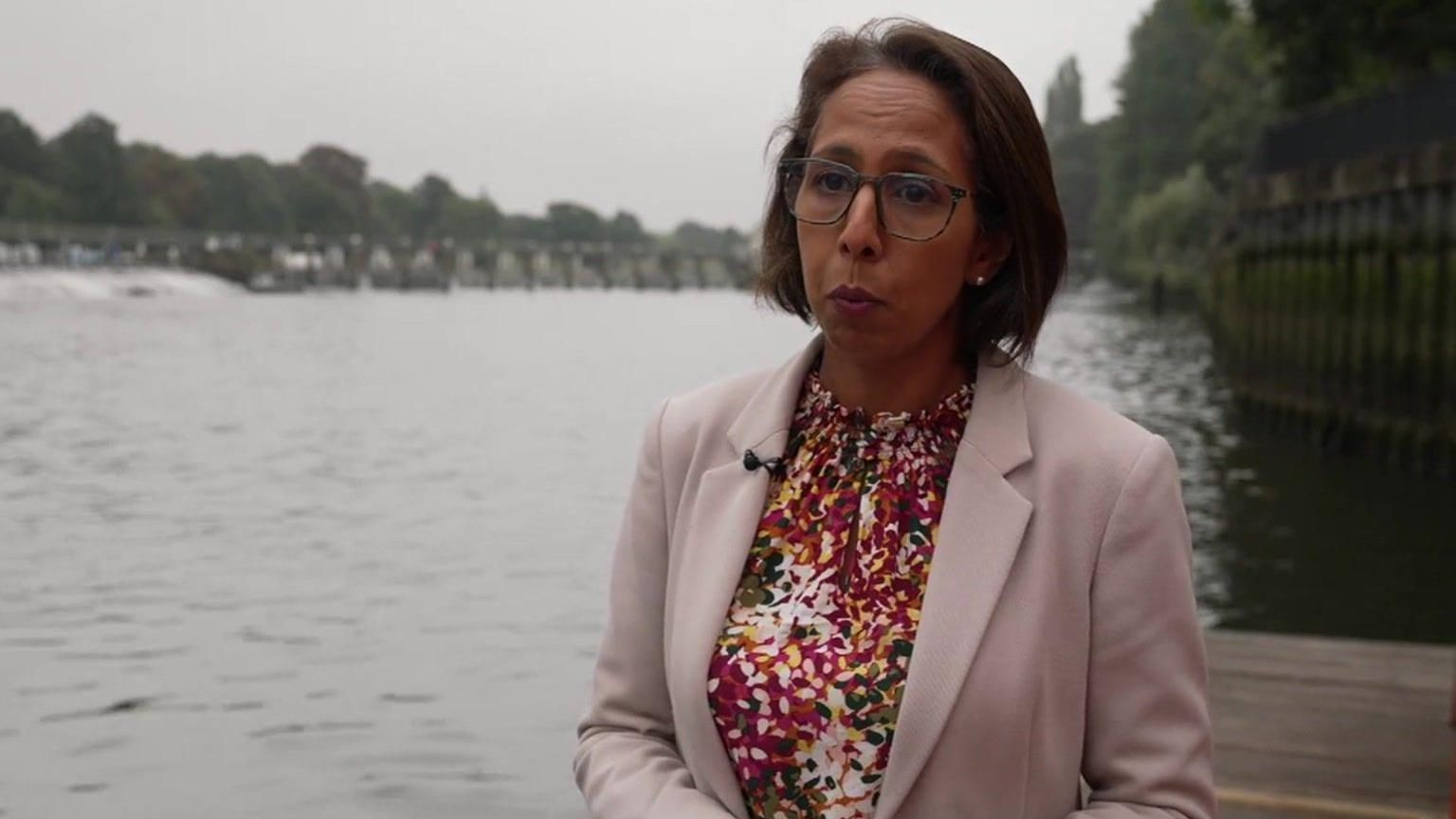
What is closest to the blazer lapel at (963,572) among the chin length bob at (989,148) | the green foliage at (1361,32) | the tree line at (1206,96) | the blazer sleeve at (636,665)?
the chin length bob at (989,148)

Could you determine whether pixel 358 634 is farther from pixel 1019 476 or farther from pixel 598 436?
pixel 598 436

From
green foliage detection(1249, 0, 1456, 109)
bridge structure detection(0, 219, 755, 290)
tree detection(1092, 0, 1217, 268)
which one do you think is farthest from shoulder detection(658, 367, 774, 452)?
bridge structure detection(0, 219, 755, 290)

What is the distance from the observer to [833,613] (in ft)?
8.43

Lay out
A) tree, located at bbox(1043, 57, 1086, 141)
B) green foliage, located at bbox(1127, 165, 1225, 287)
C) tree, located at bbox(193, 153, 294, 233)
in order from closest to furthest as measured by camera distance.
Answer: green foliage, located at bbox(1127, 165, 1225, 287) < tree, located at bbox(193, 153, 294, 233) < tree, located at bbox(1043, 57, 1086, 141)

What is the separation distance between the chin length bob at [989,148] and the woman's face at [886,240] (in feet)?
0.08

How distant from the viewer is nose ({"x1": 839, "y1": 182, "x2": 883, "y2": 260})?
2525mm

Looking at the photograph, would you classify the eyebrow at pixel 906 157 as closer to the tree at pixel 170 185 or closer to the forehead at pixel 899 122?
the forehead at pixel 899 122

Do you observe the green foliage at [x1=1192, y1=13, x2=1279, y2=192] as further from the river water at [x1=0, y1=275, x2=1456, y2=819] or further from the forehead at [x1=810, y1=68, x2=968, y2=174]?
the forehead at [x1=810, y1=68, x2=968, y2=174]

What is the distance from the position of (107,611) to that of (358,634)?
7.38 ft

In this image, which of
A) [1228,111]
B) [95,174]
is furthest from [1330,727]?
[95,174]

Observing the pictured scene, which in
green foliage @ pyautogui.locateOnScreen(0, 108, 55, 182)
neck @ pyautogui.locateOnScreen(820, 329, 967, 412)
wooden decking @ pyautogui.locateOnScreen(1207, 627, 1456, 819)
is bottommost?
wooden decking @ pyautogui.locateOnScreen(1207, 627, 1456, 819)

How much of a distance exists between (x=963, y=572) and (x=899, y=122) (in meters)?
0.54

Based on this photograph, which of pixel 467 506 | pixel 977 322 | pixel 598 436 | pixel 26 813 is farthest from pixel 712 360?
pixel 977 322

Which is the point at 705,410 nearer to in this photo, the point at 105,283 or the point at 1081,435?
the point at 1081,435
